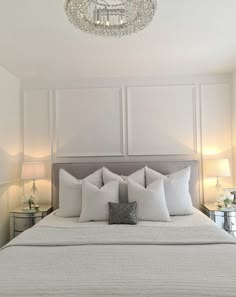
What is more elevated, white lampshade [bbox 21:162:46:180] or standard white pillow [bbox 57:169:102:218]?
white lampshade [bbox 21:162:46:180]

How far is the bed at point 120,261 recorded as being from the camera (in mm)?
1431

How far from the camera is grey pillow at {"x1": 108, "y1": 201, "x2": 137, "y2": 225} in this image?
9.13 feet

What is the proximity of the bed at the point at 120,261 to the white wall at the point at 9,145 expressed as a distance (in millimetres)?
1167

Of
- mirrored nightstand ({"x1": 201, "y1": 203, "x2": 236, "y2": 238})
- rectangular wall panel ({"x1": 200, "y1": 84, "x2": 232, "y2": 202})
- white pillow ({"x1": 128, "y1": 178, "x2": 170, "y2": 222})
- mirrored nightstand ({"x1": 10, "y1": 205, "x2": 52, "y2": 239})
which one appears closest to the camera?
white pillow ({"x1": 128, "y1": 178, "x2": 170, "y2": 222})

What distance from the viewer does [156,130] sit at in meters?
3.87

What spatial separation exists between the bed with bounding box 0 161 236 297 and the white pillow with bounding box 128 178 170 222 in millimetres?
207

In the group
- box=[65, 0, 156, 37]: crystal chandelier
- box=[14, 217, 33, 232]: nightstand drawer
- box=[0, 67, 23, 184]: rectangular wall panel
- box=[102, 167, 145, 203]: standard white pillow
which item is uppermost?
box=[65, 0, 156, 37]: crystal chandelier

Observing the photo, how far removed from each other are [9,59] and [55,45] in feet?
2.43

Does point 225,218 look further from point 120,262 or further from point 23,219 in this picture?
point 23,219

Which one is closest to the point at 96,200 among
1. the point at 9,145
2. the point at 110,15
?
the point at 9,145

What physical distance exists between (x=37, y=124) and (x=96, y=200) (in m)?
1.65

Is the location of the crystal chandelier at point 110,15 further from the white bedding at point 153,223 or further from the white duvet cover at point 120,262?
the white bedding at point 153,223

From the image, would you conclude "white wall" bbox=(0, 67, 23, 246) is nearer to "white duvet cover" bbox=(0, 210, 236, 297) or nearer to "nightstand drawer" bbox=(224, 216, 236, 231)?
"white duvet cover" bbox=(0, 210, 236, 297)

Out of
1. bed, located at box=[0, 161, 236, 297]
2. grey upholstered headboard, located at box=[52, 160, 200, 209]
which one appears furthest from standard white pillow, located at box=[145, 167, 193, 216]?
bed, located at box=[0, 161, 236, 297]
